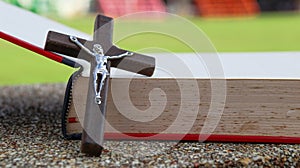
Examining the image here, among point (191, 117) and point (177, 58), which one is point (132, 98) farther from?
point (177, 58)

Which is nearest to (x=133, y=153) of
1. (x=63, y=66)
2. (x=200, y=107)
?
(x=200, y=107)

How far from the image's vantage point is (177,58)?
53.5 inches

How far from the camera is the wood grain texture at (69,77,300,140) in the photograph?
98 cm

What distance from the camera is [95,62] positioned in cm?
98

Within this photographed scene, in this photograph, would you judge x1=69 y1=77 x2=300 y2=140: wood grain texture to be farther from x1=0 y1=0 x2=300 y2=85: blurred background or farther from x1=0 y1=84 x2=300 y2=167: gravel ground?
x1=0 y1=0 x2=300 y2=85: blurred background

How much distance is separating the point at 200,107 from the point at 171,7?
29.8ft

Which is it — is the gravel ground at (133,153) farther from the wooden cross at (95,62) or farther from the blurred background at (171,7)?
the blurred background at (171,7)

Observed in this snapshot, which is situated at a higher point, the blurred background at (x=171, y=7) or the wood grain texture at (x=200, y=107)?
the blurred background at (x=171, y=7)

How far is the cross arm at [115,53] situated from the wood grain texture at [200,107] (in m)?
0.02

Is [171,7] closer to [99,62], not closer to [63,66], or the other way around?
[63,66]

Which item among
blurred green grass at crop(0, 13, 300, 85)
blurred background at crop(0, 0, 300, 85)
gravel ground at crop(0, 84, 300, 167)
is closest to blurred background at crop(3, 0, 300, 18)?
blurred background at crop(0, 0, 300, 85)

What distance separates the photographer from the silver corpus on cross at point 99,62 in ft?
→ 3.10

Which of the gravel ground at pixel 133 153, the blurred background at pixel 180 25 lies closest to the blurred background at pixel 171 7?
the blurred background at pixel 180 25

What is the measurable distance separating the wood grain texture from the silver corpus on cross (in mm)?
35
